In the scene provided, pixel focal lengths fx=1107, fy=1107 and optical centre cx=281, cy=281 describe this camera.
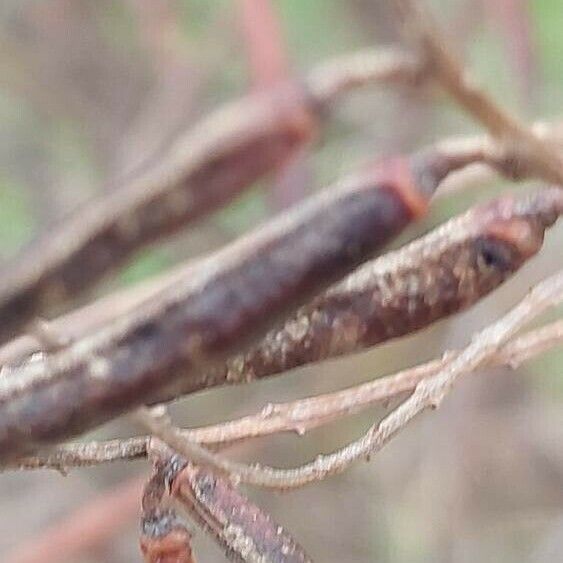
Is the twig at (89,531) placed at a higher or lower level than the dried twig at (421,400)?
lower

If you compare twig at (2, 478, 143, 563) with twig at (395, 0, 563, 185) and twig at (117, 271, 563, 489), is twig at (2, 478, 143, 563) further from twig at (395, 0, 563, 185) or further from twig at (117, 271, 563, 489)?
twig at (395, 0, 563, 185)

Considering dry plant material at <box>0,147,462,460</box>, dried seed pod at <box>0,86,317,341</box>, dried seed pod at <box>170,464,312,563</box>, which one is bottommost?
dried seed pod at <box>170,464,312,563</box>

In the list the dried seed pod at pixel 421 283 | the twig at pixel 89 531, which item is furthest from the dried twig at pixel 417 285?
the twig at pixel 89 531

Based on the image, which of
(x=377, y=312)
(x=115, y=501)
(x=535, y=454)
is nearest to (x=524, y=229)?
(x=377, y=312)

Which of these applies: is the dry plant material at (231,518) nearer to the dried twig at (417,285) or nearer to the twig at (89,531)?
the dried twig at (417,285)

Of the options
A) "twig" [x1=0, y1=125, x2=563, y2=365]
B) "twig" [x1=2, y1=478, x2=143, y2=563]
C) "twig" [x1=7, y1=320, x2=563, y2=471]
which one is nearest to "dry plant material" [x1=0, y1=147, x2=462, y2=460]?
"twig" [x1=0, y1=125, x2=563, y2=365]

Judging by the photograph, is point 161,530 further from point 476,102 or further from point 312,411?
Result: point 476,102
